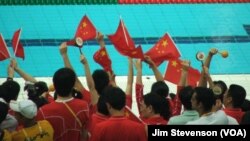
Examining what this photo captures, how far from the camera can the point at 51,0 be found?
11.0m

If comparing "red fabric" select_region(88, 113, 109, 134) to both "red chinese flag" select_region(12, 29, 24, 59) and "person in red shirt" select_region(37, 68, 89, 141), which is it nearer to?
"person in red shirt" select_region(37, 68, 89, 141)

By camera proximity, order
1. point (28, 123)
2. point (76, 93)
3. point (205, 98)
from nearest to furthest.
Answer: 1. point (28, 123)
2. point (205, 98)
3. point (76, 93)

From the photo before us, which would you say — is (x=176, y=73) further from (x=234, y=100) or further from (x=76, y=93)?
(x=76, y=93)

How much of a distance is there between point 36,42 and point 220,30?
328 centimetres

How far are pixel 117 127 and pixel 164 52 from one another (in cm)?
248

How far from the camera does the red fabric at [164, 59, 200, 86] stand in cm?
580

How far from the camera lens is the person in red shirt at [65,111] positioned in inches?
150

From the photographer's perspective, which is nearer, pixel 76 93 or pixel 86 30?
pixel 76 93

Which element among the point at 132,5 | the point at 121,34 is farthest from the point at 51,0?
the point at 121,34

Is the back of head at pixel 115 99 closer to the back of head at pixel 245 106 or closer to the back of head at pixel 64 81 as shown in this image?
the back of head at pixel 64 81

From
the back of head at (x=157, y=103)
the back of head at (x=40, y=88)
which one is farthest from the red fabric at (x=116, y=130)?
the back of head at (x=40, y=88)

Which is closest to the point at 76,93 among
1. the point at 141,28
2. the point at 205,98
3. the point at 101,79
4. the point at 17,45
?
the point at 101,79

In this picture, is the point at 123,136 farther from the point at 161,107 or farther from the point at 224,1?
the point at 224,1

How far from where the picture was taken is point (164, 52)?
19.4 ft
